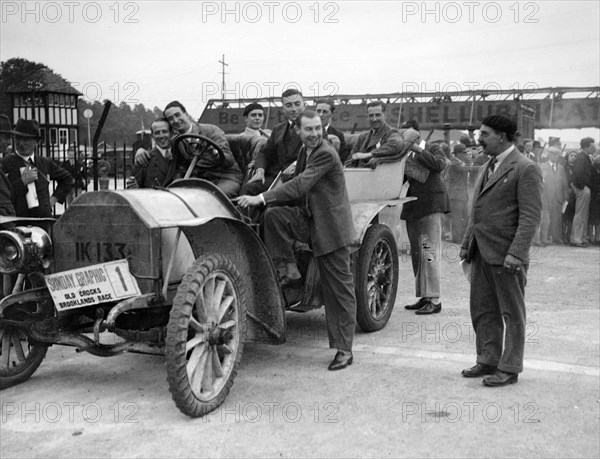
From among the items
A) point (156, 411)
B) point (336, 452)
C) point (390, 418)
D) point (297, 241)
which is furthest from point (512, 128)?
point (156, 411)

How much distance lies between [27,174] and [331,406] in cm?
386

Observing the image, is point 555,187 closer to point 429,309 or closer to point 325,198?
point 429,309

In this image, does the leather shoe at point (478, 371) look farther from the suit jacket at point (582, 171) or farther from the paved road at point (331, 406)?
the suit jacket at point (582, 171)

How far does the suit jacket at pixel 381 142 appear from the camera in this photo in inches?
274

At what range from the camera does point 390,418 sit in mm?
4398

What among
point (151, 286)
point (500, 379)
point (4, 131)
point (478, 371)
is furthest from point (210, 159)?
point (500, 379)

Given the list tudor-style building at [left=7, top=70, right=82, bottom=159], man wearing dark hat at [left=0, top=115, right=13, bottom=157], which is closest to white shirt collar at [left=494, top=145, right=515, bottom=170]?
man wearing dark hat at [left=0, top=115, right=13, bottom=157]

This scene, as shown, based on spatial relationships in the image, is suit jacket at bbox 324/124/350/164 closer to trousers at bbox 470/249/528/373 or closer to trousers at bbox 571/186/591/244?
trousers at bbox 470/249/528/373

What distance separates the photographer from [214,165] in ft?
19.6

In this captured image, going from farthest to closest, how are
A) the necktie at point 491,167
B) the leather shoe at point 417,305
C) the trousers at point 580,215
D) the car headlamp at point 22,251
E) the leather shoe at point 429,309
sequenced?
the trousers at point 580,215 < the leather shoe at point 417,305 < the leather shoe at point 429,309 < the necktie at point 491,167 < the car headlamp at point 22,251

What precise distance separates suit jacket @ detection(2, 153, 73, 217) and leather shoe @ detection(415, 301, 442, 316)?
3.90 m

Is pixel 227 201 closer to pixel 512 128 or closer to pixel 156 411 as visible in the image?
pixel 156 411

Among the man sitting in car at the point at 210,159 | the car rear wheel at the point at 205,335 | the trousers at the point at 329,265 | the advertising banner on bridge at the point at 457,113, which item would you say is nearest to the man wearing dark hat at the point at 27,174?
the man sitting in car at the point at 210,159

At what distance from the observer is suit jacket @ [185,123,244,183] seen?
595 centimetres
